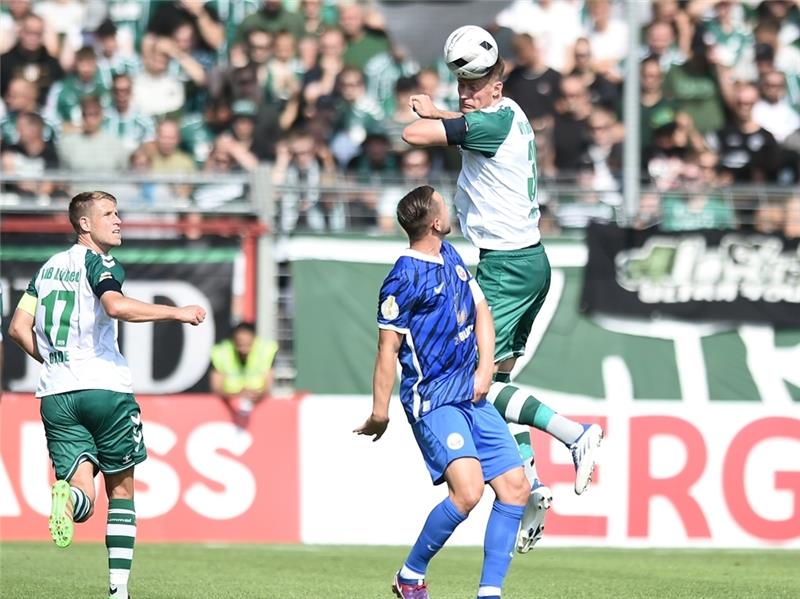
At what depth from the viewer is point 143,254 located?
14.8 m

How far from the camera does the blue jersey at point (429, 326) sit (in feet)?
26.7

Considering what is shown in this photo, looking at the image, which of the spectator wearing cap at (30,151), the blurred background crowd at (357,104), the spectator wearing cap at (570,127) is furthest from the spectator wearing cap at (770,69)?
the spectator wearing cap at (30,151)

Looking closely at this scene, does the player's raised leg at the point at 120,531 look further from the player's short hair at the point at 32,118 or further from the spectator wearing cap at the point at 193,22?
the spectator wearing cap at the point at 193,22

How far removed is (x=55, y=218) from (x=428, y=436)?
778 cm

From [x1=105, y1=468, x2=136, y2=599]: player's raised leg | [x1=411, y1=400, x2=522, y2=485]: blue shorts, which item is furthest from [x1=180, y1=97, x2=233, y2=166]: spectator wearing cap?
[x1=411, y1=400, x2=522, y2=485]: blue shorts

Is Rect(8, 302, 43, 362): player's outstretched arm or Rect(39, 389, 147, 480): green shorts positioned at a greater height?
Rect(8, 302, 43, 362): player's outstretched arm

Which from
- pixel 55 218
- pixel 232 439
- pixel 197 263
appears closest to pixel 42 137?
pixel 55 218

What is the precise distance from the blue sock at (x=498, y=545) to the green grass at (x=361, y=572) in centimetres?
148

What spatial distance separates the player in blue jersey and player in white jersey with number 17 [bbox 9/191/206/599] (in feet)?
5.16

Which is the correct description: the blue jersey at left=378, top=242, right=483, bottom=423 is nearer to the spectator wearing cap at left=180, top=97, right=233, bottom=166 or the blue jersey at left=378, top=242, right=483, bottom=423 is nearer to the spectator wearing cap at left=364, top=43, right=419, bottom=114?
the spectator wearing cap at left=180, top=97, right=233, bottom=166

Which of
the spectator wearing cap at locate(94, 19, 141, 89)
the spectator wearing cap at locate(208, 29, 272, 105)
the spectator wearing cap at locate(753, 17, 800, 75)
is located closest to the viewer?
the spectator wearing cap at locate(208, 29, 272, 105)

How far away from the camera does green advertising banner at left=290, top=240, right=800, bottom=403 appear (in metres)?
14.7

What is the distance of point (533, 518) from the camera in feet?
29.7

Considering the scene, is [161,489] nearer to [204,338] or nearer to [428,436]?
[204,338]
